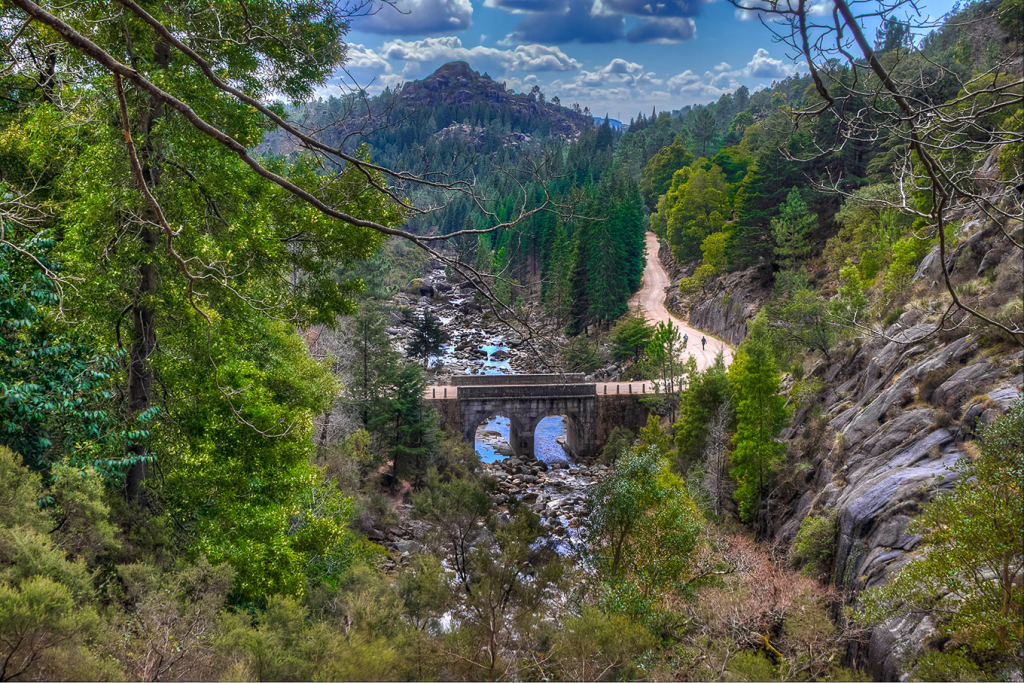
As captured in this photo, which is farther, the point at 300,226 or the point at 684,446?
the point at 684,446

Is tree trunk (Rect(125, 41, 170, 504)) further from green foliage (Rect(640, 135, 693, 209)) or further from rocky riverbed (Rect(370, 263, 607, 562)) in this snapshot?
green foliage (Rect(640, 135, 693, 209))

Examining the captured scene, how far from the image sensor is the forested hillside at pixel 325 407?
12.5 ft

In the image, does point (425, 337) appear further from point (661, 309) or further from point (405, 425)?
point (661, 309)

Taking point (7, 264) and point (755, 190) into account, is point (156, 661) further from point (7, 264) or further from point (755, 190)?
point (755, 190)

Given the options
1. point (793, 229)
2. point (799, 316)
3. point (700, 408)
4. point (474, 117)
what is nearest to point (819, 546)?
point (700, 408)

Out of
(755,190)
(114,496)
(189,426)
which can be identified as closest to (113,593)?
(114,496)

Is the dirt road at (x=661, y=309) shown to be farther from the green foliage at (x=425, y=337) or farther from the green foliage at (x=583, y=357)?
the green foliage at (x=425, y=337)

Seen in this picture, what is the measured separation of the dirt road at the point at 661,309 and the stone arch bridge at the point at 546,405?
4203 mm

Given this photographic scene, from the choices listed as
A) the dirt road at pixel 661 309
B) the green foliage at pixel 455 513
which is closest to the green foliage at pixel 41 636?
→ the green foliage at pixel 455 513

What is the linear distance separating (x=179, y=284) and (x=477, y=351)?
139 ft

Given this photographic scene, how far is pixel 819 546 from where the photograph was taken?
1460 centimetres

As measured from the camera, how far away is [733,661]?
32.9 feet

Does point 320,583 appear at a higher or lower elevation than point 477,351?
lower

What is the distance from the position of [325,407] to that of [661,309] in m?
39.6
